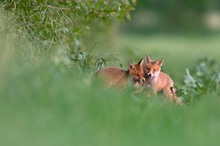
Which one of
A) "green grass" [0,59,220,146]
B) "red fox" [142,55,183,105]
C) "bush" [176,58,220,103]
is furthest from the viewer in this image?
"bush" [176,58,220,103]

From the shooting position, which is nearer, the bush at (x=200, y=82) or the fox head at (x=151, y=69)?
the fox head at (x=151, y=69)

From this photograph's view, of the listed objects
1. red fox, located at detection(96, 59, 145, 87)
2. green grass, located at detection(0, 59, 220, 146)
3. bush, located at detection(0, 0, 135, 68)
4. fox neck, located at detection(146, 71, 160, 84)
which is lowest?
green grass, located at detection(0, 59, 220, 146)

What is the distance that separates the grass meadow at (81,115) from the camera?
7.77m

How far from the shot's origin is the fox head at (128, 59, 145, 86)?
414 inches

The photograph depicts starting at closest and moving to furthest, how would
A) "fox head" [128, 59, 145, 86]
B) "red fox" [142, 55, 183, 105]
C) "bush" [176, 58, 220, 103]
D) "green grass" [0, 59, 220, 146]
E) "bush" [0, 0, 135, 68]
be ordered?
1. "green grass" [0, 59, 220, 146]
2. "fox head" [128, 59, 145, 86]
3. "red fox" [142, 55, 183, 105]
4. "bush" [176, 58, 220, 103]
5. "bush" [0, 0, 135, 68]

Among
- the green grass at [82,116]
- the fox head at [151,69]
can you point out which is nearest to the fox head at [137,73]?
the fox head at [151,69]

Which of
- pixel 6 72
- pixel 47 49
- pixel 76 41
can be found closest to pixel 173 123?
pixel 6 72

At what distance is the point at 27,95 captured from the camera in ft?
26.7

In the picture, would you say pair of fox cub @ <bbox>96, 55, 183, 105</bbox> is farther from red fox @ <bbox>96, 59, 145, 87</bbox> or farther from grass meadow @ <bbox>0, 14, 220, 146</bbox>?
grass meadow @ <bbox>0, 14, 220, 146</bbox>

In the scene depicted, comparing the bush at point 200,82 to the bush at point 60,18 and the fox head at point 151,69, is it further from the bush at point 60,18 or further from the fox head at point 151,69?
the bush at point 60,18

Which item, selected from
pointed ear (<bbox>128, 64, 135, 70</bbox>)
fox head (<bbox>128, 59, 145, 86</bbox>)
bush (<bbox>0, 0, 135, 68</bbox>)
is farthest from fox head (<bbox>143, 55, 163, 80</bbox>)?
bush (<bbox>0, 0, 135, 68</bbox>)

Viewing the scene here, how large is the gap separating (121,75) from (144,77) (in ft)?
1.27

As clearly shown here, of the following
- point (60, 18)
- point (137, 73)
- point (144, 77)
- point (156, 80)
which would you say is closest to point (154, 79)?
point (156, 80)

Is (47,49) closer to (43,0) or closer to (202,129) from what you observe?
(43,0)
